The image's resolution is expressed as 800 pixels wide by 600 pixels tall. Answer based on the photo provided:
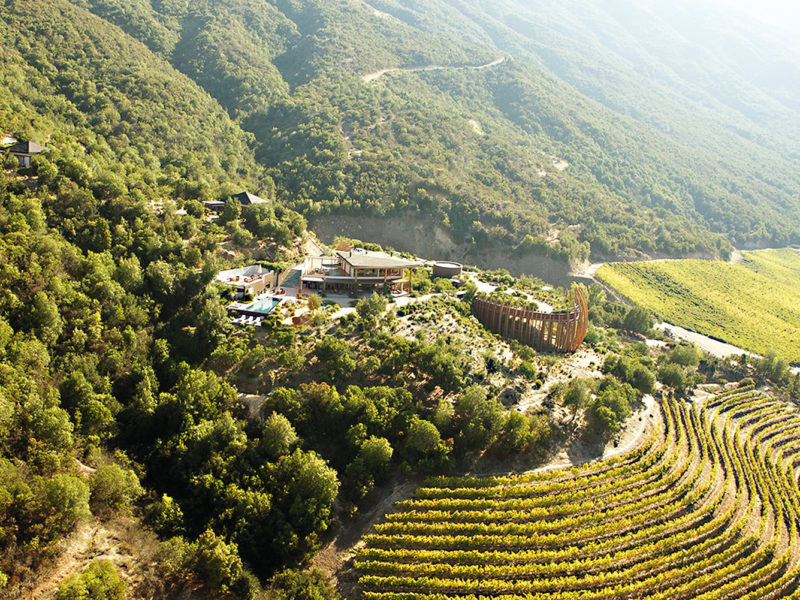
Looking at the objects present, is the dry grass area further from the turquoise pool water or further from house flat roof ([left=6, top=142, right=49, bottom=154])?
house flat roof ([left=6, top=142, right=49, bottom=154])

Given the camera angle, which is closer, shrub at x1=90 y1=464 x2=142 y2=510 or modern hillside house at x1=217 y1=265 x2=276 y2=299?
shrub at x1=90 y1=464 x2=142 y2=510

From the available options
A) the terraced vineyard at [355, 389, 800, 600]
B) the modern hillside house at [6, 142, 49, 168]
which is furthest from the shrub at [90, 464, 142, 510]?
the modern hillside house at [6, 142, 49, 168]

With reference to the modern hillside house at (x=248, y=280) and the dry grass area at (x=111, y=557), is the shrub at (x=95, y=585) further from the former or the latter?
the modern hillside house at (x=248, y=280)

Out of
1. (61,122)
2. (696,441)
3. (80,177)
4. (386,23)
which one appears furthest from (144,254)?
(386,23)

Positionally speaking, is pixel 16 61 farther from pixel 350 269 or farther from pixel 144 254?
pixel 350 269

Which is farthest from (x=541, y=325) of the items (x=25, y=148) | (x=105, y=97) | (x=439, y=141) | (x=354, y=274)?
(x=105, y=97)
